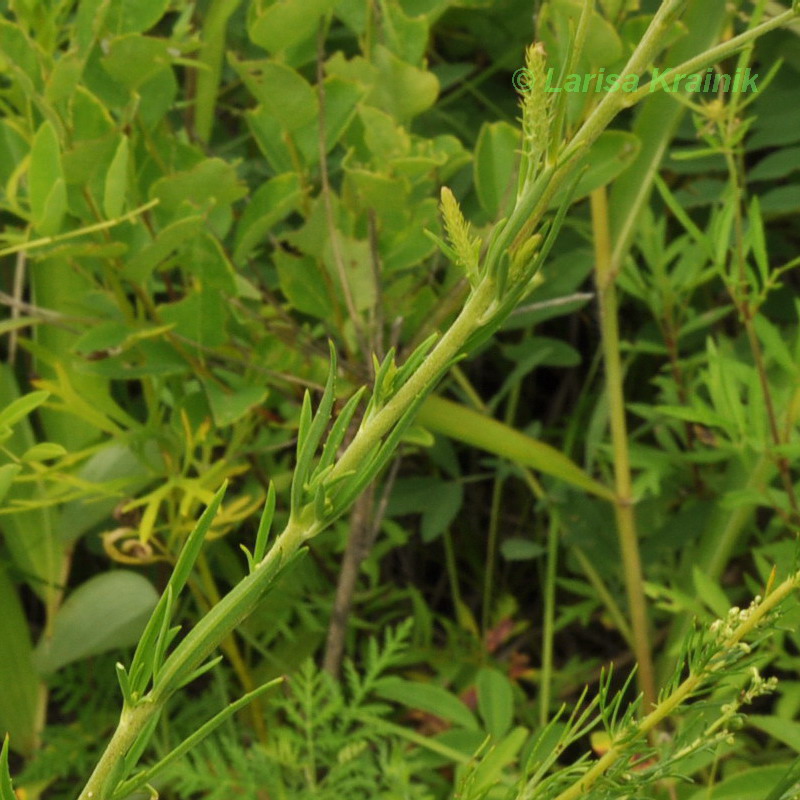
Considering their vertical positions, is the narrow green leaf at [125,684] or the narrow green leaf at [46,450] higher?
the narrow green leaf at [125,684]

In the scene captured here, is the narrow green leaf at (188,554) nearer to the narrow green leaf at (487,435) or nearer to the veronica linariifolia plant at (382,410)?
the veronica linariifolia plant at (382,410)

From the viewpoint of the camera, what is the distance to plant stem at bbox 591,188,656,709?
0.79 metres

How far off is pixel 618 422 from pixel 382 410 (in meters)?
0.52

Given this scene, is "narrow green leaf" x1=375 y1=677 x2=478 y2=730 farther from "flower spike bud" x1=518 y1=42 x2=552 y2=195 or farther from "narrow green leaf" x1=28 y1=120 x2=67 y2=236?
"flower spike bud" x1=518 y1=42 x2=552 y2=195

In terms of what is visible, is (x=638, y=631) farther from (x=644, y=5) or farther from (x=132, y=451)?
(x=644, y=5)

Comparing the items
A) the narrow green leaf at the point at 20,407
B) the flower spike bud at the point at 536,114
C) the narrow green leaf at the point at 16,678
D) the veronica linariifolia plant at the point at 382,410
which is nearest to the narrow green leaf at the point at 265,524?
the veronica linariifolia plant at the point at 382,410

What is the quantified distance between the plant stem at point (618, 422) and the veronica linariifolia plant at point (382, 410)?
1.55 feet

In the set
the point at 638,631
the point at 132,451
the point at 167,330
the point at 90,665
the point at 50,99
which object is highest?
the point at 50,99

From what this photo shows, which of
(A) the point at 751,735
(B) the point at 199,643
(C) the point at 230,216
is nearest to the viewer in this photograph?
(B) the point at 199,643

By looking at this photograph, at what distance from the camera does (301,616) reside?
0.90 m

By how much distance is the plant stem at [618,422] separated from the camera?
79 centimetres

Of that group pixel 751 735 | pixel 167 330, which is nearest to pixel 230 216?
pixel 167 330

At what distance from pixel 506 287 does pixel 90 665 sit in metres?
0.76

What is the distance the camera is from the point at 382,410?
0.31m
